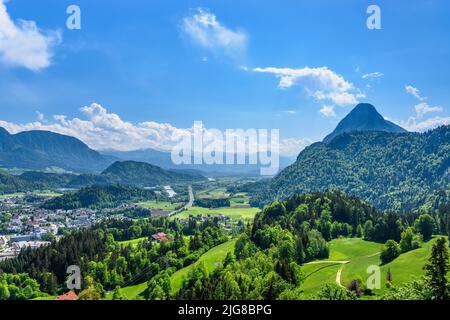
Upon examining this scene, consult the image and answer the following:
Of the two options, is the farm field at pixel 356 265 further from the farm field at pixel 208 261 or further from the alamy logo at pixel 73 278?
the alamy logo at pixel 73 278

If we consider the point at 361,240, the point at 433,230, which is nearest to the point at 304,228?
the point at 361,240

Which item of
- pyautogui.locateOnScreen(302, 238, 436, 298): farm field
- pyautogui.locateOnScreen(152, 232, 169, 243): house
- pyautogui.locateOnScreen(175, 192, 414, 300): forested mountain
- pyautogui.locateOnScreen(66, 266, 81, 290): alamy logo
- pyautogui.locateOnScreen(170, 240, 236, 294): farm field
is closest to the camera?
pyautogui.locateOnScreen(175, 192, 414, 300): forested mountain

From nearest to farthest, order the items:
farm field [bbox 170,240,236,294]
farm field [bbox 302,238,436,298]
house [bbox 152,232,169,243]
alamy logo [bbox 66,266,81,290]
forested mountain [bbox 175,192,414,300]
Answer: forested mountain [bbox 175,192,414,300]
farm field [bbox 302,238,436,298]
farm field [bbox 170,240,236,294]
alamy logo [bbox 66,266,81,290]
house [bbox 152,232,169,243]

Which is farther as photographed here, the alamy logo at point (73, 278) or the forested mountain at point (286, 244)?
the alamy logo at point (73, 278)

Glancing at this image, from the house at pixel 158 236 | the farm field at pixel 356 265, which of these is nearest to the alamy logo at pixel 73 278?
the house at pixel 158 236

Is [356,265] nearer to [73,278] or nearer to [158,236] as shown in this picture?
[73,278]

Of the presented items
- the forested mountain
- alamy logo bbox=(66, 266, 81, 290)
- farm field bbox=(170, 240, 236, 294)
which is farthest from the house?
alamy logo bbox=(66, 266, 81, 290)

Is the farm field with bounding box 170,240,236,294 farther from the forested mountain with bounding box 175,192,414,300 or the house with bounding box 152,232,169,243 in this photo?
the house with bounding box 152,232,169,243
